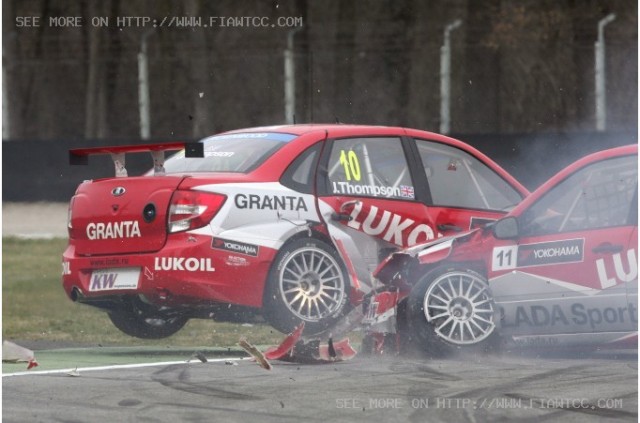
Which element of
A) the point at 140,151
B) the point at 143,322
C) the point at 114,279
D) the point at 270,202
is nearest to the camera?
the point at 140,151

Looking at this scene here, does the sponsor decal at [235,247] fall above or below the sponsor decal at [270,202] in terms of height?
below

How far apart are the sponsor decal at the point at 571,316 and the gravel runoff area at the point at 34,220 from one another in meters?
12.9

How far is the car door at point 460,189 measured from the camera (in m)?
10.4

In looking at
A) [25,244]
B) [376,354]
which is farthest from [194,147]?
[25,244]

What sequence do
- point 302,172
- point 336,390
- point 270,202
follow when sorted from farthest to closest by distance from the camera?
1. point 302,172
2. point 270,202
3. point 336,390

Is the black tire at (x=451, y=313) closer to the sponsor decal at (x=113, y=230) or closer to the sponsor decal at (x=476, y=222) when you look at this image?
the sponsor decal at (x=476, y=222)

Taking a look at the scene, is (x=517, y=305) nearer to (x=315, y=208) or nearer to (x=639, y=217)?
(x=639, y=217)

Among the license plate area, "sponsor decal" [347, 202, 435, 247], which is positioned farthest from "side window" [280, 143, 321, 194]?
the license plate area

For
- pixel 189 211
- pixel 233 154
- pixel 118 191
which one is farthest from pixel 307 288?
pixel 118 191

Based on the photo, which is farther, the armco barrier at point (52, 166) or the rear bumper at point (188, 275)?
the armco barrier at point (52, 166)

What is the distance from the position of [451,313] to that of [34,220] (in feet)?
44.6

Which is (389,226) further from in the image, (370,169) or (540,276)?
(540,276)

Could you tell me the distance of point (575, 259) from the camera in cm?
848

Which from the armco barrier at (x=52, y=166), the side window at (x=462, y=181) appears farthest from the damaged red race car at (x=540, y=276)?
the armco barrier at (x=52, y=166)
